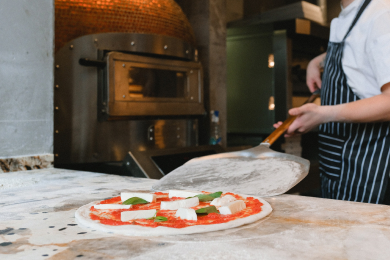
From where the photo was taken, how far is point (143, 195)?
986 mm

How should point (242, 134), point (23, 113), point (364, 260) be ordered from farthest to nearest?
1. point (242, 134)
2. point (23, 113)
3. point (364, 260)

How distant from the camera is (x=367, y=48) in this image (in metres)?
1.39

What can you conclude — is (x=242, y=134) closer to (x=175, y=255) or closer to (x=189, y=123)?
(x=189, y=123)

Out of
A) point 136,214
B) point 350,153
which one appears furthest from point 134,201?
point 350,153

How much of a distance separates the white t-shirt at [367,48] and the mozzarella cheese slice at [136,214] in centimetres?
95

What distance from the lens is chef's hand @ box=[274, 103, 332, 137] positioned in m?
1.40

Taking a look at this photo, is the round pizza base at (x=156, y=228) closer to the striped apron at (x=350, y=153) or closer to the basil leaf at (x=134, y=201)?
the basil leaf at (x=134, y=201)

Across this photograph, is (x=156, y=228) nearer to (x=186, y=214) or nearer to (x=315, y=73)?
(x=186, y=214)

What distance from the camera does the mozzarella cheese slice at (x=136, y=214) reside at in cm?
83

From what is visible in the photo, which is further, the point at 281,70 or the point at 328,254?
the point at 281,70

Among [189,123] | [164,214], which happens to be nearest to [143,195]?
[164,214]

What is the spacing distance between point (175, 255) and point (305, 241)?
0.25 metres

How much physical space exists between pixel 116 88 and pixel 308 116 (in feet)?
3.17

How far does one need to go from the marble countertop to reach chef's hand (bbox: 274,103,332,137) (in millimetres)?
445
